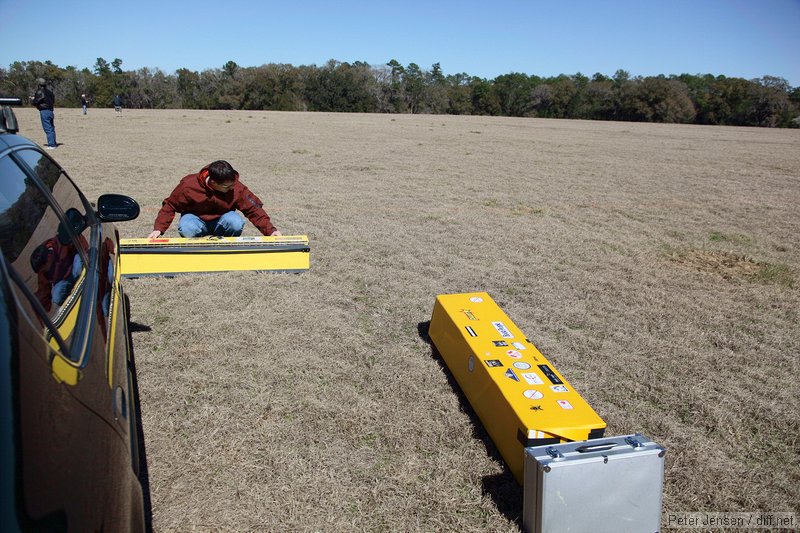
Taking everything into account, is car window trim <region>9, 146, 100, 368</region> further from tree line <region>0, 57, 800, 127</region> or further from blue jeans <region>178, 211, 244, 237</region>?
tree line <region>0, 57, 800, 127</region>

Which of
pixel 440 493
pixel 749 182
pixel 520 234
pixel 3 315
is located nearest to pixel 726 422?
pixel 440 493

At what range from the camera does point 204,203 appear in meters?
5.08

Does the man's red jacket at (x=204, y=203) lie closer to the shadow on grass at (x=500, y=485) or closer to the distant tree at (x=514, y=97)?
the shadow on grass at (x=500, y=485)

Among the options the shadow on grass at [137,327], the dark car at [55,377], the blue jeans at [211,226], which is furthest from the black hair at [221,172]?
the dark car at [55,377]

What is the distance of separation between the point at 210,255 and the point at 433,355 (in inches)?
94.7

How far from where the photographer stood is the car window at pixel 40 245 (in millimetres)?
1520

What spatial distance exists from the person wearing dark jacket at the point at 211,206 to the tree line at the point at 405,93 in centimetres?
5441

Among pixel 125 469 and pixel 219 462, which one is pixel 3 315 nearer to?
pixel 125 469

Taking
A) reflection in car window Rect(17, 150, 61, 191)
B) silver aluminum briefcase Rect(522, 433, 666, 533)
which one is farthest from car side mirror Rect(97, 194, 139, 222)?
silver aluminum briefcase Rect(522, 433, 666, 533)

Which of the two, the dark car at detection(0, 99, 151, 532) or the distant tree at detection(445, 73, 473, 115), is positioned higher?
the distant tree at detection(445, 73, 473, 115)

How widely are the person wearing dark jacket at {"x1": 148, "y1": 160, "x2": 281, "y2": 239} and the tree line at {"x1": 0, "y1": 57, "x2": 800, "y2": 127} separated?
54.4 m

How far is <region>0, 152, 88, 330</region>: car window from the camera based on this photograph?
1520 millimetres

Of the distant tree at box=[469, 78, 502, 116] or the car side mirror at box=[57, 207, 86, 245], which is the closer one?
the car side mirror at box=[57, 207, 86, 245]

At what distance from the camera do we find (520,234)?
6984 millimetres
